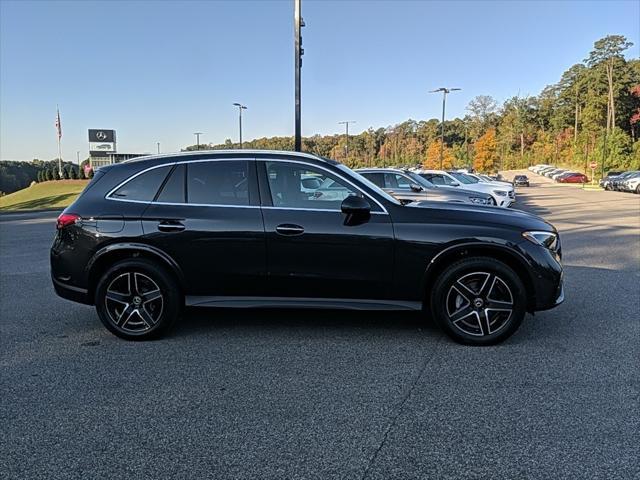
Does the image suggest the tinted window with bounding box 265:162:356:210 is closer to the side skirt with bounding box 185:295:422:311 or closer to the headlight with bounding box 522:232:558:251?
the side skirt with bounding box 185:295:422:311

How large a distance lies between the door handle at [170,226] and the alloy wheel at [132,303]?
1.62 ft

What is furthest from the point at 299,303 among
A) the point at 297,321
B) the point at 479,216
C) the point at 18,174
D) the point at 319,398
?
the point at 18,174

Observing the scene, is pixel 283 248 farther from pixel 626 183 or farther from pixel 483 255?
pixel 626 183

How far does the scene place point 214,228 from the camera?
4.70m

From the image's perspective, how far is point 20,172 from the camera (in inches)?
5128

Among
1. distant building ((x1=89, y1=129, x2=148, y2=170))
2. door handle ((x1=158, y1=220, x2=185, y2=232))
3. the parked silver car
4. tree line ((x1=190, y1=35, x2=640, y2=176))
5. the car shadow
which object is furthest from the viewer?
distant building ((x1=89, y1=129, x2=148, y2=170))

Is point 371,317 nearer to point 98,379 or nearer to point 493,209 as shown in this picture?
point 493,209

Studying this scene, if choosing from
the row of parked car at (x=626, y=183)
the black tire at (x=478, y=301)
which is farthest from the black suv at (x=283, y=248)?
the row of parked car at (x=626, y=183)

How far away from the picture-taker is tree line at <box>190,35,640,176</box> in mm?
73312

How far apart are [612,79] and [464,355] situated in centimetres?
9129

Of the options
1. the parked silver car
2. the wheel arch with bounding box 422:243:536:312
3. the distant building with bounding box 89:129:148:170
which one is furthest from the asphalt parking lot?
the distant building with bounding box 89:129:148:170

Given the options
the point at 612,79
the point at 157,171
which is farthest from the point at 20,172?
the point at 157,171

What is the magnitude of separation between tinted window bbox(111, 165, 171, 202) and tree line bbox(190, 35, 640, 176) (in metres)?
55.2

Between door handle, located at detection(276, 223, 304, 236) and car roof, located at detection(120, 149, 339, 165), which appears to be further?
car roof, located at detection(120, 149, 339, 165)
